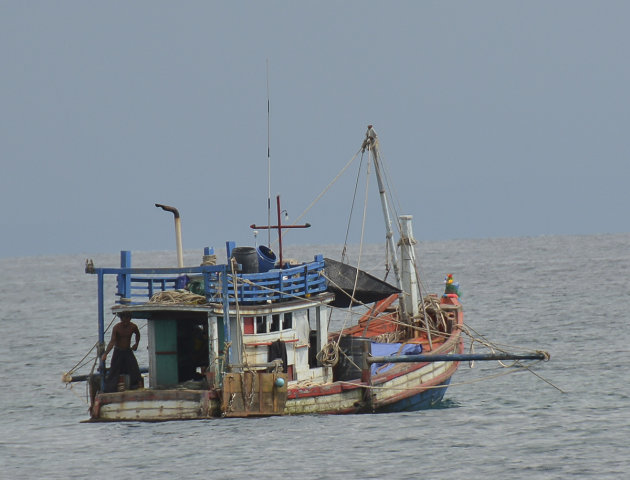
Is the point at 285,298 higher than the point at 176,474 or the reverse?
higher

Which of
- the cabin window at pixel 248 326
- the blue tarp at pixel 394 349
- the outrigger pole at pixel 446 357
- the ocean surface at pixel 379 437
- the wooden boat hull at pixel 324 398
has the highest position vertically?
the cabin window at pixel 248 326

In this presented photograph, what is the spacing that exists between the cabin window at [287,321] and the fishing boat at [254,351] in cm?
3

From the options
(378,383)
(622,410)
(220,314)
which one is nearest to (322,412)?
(378,383)

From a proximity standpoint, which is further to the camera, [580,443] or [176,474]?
[580,443]

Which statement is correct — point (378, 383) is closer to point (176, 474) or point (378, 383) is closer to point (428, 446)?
point (428, 446)

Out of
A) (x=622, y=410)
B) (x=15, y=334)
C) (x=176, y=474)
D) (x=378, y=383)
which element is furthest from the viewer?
(x=15, y=334)

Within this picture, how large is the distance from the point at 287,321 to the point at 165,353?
320cm

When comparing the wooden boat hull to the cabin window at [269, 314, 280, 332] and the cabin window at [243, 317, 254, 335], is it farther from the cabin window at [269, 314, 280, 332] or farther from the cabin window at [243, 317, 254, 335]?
the cabin window at [243, 317, 254, 335]

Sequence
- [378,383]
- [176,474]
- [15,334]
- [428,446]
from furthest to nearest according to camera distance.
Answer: [15,334]
[378,383]
[428,446]
[176,474]

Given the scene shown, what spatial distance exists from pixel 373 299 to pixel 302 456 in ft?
23.6

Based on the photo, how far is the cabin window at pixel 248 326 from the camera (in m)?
27.7

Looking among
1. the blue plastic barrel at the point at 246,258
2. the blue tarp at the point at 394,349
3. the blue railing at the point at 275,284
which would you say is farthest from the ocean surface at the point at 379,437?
the blue plastic barrel at the point at 246,258

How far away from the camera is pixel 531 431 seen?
93.8 feet

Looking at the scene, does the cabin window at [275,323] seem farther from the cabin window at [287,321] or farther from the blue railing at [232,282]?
the blue railing at [232,282]
